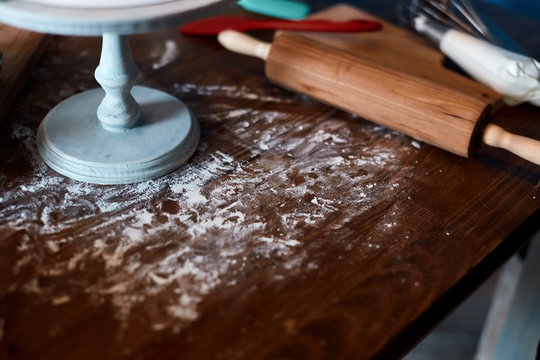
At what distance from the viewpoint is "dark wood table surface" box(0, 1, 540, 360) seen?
1.55 feet

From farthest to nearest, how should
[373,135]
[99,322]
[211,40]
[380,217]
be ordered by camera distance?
[211,40], [373,135], [380,217], [99,322]

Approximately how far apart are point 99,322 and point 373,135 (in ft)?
1.48

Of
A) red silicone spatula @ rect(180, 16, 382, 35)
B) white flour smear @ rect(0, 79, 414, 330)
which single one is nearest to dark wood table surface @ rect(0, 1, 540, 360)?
white flour smear @ rect(0, 79, 414, 330)

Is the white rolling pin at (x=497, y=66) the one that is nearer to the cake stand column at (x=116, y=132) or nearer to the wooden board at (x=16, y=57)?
the cake stand column at (x=116, y=132)

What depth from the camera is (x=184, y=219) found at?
1.92ft

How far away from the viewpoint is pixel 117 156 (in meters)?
0.62

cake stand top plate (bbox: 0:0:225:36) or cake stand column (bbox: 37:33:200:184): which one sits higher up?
cake stand top plate (bbox: 0:0:225:36)

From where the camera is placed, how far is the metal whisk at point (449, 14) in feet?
3.11

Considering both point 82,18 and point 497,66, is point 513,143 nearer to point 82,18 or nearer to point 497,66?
point 497,66

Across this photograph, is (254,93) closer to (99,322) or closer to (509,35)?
(99,322)

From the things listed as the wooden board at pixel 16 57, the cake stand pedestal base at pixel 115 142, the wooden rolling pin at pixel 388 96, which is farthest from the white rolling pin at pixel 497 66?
the wooden board at pixel 16 57

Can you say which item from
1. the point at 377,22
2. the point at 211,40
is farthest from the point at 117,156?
the point at 377,22

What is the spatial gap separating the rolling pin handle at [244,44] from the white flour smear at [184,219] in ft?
0.54

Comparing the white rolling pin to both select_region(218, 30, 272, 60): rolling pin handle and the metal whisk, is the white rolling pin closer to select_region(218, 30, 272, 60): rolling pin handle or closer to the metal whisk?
the metal whisk
